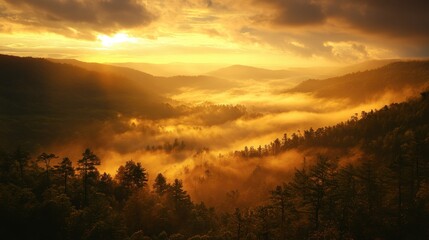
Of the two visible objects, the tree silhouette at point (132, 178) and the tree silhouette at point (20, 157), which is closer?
the tree silhouette at point (20, 157)

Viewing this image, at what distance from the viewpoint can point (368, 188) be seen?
219 feet

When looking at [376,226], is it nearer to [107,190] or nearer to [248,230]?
[248,230]

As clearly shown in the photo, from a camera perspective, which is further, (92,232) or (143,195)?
(143,195)

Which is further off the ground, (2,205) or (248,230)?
(2,205)

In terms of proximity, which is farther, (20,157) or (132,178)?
(132,178)

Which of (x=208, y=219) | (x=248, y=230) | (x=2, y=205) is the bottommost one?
(x=208, y=219)

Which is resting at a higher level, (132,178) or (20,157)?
(20,157)

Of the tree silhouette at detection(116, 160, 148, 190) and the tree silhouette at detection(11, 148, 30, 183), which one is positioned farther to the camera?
the tree silhouette at detection(116, 160, 148, 190)

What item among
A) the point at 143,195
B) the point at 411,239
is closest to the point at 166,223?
the point at 143,195

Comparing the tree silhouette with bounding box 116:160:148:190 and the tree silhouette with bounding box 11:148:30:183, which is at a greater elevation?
the tree silhouette with bounding box 11:148:30:183

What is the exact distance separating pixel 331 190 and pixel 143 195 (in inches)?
1833

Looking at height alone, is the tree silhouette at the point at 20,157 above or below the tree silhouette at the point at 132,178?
above

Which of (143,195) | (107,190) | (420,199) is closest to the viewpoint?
(420,199)

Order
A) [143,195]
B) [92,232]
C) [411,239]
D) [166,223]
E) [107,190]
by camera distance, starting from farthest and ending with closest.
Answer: [107,190]
[143,195]
[166,223]
[411,239]
[92,232]
